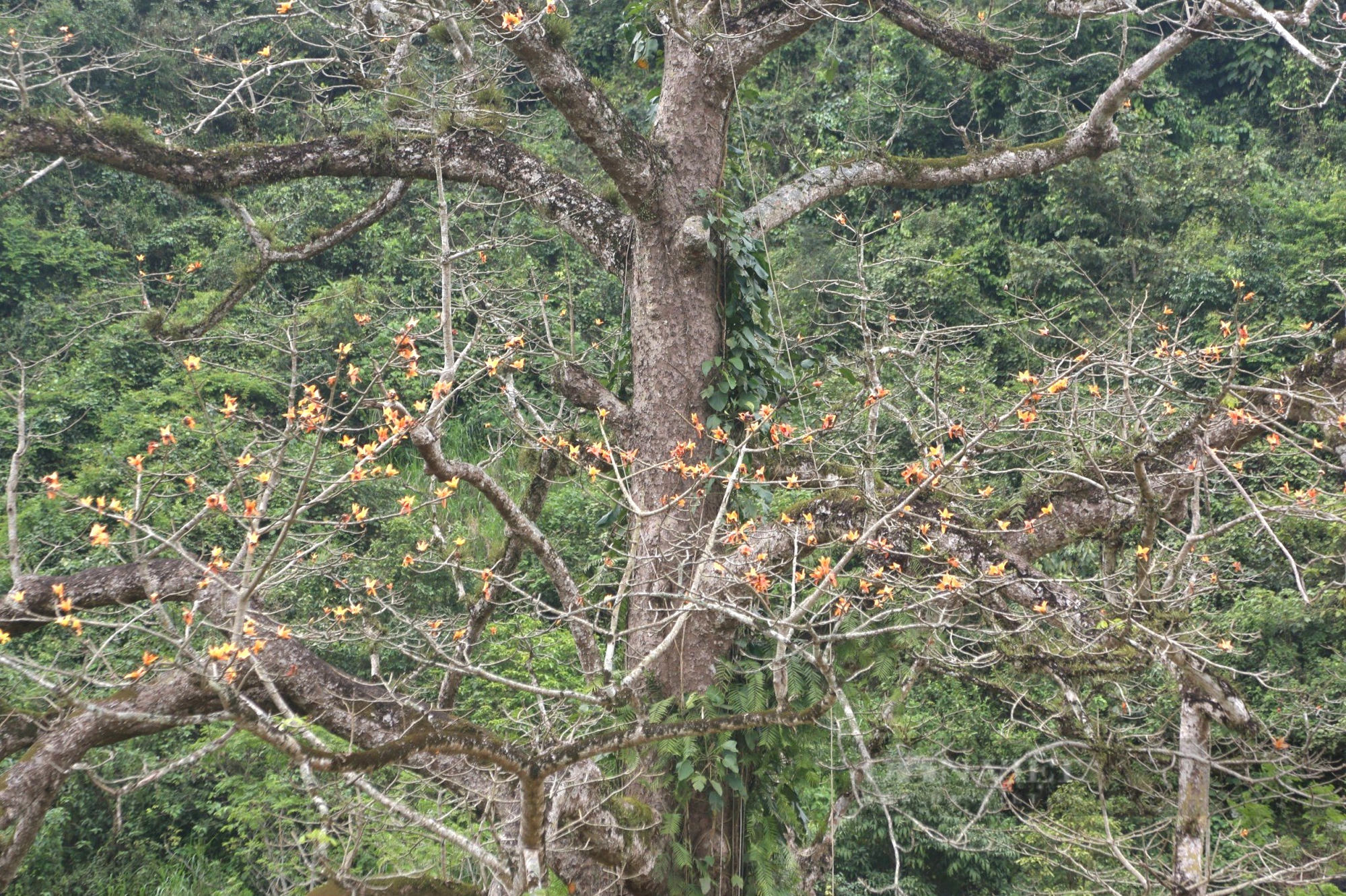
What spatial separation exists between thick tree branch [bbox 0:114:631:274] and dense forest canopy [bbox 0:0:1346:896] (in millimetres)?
18

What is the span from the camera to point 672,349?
14.0 feet

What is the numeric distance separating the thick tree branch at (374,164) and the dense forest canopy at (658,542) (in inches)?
0.7

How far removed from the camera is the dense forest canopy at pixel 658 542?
3131 millimetres

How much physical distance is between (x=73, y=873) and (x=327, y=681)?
615 cm

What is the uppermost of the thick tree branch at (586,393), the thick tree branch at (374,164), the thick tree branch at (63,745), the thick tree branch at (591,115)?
the thick tree branch at (591,115)

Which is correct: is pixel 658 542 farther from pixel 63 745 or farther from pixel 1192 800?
pixel 1192 800

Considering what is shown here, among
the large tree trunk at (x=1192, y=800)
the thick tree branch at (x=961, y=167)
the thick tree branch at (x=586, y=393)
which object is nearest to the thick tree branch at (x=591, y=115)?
the thick tree branch at (x=961, y=167)

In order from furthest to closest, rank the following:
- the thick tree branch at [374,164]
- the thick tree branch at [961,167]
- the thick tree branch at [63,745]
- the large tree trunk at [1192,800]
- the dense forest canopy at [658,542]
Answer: the thick tree branch at [961,167] → the thick tree branch at [374,164] → the large tree trunk at [1192,800] → the dense forest canopy at [658,542] → the thick tree branch at [63,745]

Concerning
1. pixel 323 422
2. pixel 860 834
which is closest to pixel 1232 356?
pixel 323 422

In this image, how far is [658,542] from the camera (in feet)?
12.4

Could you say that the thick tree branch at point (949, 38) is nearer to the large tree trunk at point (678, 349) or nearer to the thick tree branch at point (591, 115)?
the large tree trunk at point (678, 349)

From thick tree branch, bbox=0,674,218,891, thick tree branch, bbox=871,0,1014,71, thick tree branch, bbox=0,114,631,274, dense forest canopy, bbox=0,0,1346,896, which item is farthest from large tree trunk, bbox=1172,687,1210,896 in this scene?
thick tree branch, bbox=0,674,218,891

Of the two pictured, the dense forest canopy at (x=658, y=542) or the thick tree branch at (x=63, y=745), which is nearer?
the thick tree branch at (x=63, y=745)

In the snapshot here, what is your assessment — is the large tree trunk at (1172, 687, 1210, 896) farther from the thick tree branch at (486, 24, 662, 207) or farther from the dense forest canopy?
the thick tree branch at (486, 24, 662, 207)
